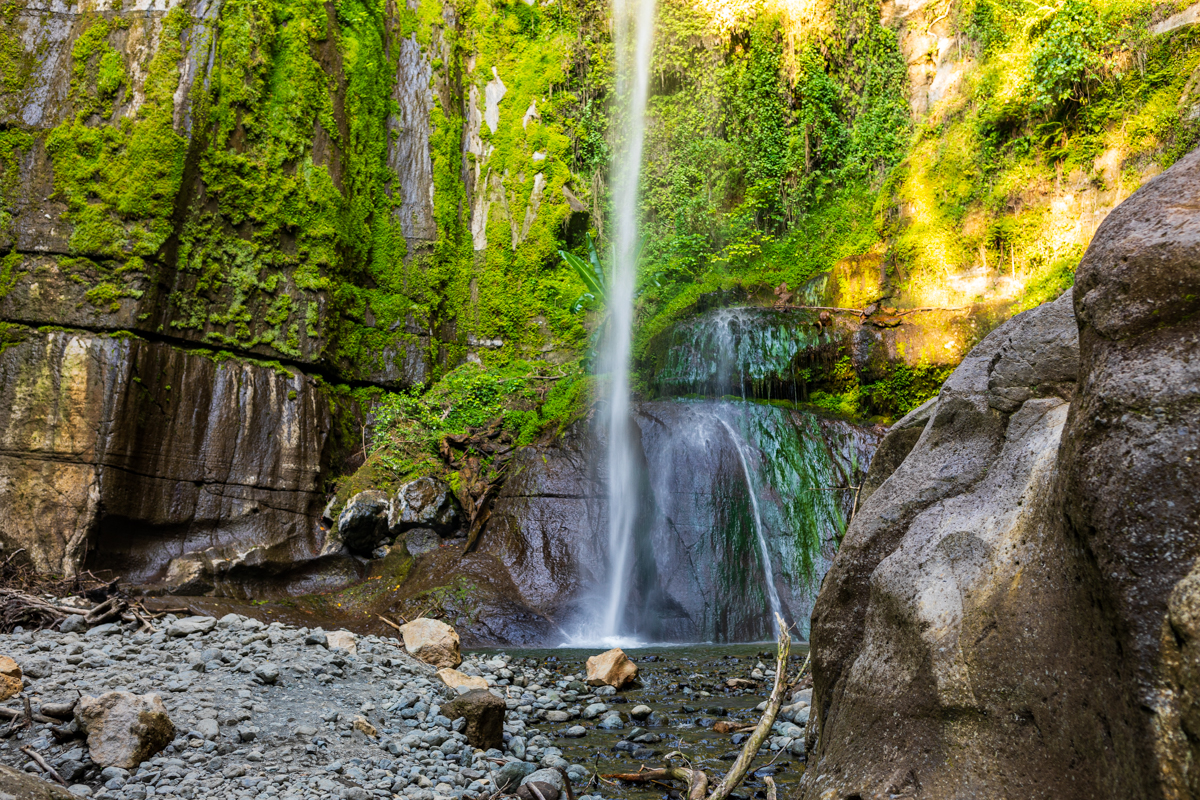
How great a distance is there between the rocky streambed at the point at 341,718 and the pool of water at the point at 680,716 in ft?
0.05

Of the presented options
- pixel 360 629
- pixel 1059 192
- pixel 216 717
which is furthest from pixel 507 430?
pixel 1059 192

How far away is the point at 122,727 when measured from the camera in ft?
9.30

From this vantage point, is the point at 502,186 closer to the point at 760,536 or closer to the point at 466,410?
the point at 466,410

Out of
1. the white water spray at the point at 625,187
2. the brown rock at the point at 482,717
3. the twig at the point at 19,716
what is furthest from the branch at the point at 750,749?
the white water spray at the point at 625,187

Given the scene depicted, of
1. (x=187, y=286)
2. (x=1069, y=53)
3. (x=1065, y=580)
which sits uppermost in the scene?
(x=1069, y=53)

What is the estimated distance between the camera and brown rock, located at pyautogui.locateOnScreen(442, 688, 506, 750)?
3643 mm

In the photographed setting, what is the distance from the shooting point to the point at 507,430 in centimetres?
1039

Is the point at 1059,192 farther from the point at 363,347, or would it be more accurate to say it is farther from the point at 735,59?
the point at 363,347

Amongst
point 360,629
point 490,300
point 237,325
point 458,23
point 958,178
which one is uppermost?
point 458,23

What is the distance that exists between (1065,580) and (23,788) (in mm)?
2617

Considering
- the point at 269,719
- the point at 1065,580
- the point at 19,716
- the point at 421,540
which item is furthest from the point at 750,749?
the point at 421,540

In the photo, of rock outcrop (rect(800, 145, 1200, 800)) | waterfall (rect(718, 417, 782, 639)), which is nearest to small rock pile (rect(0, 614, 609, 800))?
rock outcrop (rect(800, 145, 1200, 800))

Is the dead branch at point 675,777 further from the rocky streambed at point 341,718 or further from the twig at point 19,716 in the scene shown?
the twig at point 19,716

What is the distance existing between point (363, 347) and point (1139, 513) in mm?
11773
